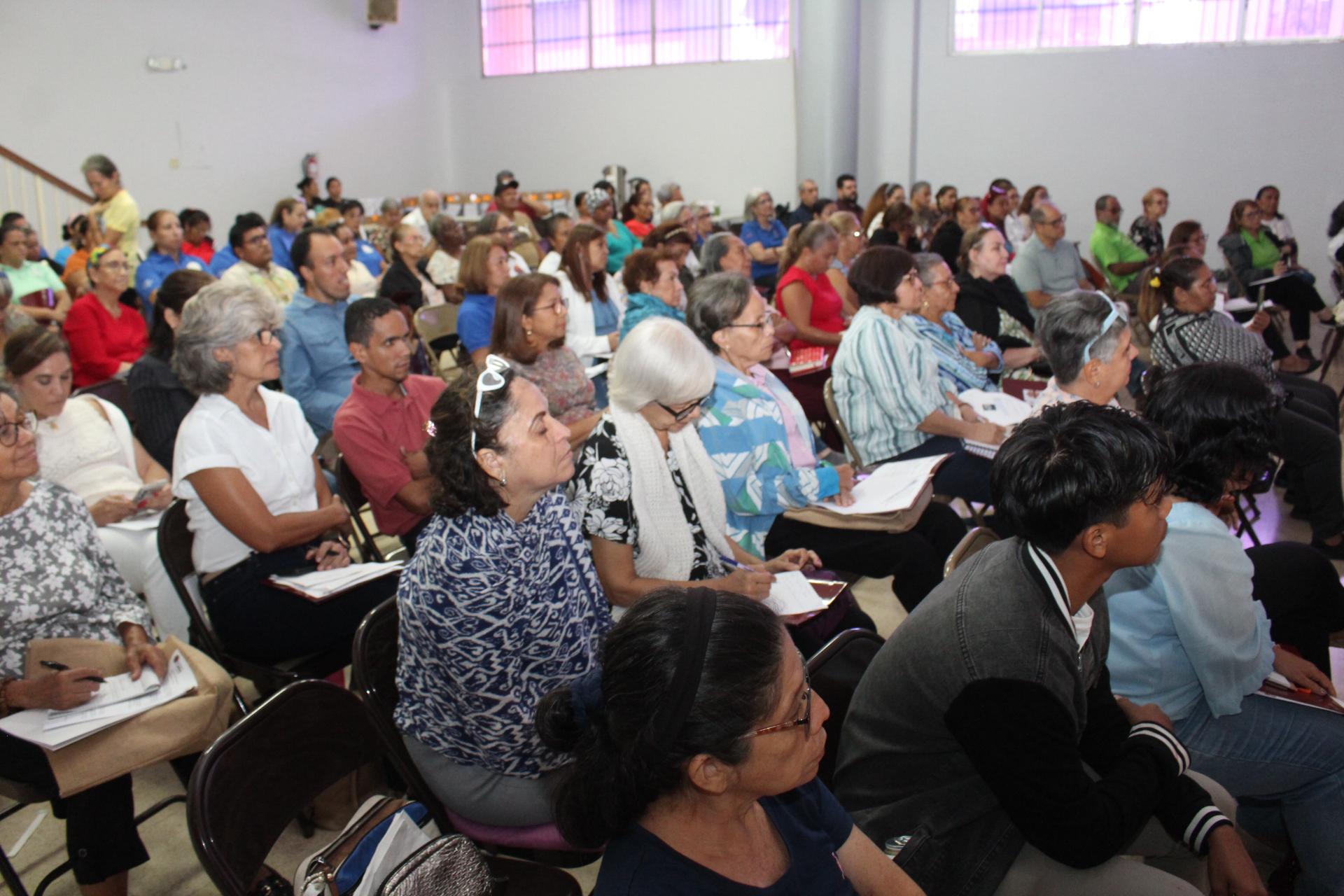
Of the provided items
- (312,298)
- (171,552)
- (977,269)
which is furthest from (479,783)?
(977,269)

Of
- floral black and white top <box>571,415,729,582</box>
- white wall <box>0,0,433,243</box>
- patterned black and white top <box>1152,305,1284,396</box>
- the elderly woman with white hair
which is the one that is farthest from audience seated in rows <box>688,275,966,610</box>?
white wall <box>0,0,433,243</box>

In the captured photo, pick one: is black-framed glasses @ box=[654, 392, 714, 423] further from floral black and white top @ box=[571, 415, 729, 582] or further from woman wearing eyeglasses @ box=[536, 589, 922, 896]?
woman wearing eyeglasses @ box=[536, 589, 922, 896]

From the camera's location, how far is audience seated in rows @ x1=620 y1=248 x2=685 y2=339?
15.0 ft

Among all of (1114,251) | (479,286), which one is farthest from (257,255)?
(1114,251)

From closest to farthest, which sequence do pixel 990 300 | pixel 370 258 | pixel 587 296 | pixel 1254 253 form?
1. pixel 587 296
2. pixel 990 300
3. pixel 370 258
4. pixel 1254 253

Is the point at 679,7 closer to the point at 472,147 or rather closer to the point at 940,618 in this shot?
the point at 472,147

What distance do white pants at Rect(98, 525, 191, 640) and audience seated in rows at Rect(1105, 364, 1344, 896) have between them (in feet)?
8.54

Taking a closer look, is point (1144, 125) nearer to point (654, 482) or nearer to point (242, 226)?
point (242, 226)

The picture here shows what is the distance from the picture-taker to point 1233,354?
3.72 m

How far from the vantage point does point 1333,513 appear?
3.94 meters

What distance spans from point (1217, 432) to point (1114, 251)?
705 centimetres

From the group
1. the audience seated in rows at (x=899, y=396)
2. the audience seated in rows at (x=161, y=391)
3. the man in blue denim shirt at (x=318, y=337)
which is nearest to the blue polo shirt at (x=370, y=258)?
the man in blue denim shirt at (x=318, y=337)

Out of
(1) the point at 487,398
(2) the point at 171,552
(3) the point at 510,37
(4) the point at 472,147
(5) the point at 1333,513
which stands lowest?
(5) the point at 1333,513

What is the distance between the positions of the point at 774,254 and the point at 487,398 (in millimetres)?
7297
